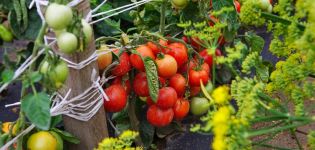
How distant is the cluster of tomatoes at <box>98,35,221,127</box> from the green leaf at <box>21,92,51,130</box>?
0.40 metres

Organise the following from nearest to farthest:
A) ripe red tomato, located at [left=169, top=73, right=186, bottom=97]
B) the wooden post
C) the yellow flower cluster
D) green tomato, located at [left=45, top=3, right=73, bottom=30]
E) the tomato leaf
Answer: the yellow flower cluster < green tomato, located at [left=45, top=3, right=73, bottom=30] < the wooden post < the tomato leaf < ripe red tomato, located at [left=169, top=73, right=186, bottom=97]

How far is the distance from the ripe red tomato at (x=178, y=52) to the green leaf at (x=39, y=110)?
0.56 metres

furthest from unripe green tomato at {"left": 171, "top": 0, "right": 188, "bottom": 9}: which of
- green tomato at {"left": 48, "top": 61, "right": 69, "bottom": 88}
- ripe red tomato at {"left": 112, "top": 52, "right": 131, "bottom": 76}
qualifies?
green tomato at {"left": 48, "top": 61, "right": 69, "bottom": 88}

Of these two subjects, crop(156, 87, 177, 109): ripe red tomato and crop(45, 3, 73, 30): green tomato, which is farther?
crop(156, 87, 177, 109): ripe red tomato

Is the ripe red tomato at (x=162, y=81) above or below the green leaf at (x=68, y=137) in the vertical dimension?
above

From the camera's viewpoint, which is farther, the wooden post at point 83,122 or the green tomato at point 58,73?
the wooden post at point 83,122

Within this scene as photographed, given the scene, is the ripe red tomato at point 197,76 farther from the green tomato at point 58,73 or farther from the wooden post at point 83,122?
the green tomato at point 58,73

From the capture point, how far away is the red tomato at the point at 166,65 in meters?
1.31

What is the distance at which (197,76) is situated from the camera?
4.56 feet

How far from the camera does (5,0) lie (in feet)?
4.23

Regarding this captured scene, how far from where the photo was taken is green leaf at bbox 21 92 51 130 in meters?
0.86

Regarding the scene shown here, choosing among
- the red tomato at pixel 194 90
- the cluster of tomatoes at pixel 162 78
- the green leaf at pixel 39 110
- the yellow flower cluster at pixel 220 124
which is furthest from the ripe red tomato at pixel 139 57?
the yellow flower cluster at pixel 220 124

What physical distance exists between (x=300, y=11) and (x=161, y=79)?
0.63m

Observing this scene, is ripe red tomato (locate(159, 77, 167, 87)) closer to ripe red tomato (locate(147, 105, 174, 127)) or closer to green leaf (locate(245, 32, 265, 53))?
ripe red tomato (locate(147, 105, 174, 127))
